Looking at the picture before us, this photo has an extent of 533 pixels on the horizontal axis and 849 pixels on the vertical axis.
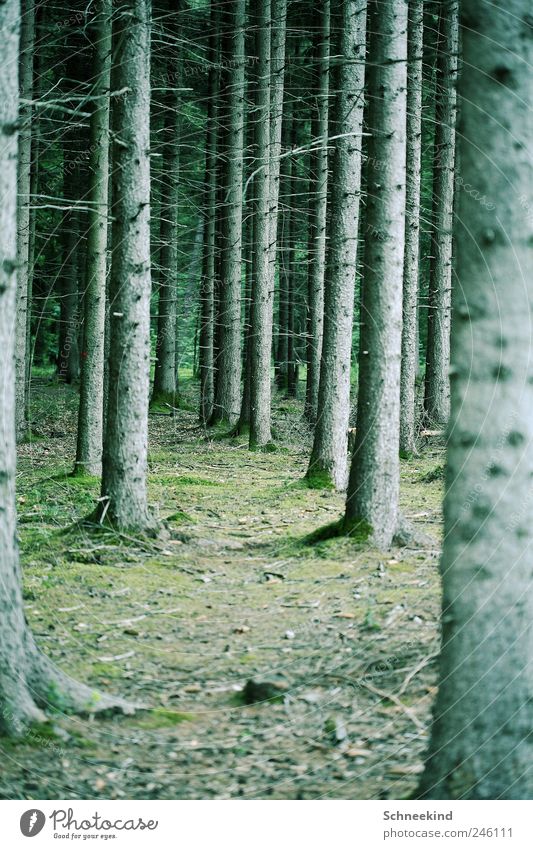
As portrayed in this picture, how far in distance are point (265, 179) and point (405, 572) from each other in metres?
10.5

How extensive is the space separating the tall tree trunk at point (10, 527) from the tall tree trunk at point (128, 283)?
4118 mm

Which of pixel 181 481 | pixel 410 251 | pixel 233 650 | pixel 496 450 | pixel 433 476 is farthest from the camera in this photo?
pixel 410 251

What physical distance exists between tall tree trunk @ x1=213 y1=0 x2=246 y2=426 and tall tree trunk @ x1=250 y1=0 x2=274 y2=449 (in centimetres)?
56

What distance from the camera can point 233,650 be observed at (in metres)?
6.36

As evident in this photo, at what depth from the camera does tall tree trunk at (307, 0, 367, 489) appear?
37.2ft

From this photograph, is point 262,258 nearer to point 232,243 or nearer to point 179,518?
point 232,243

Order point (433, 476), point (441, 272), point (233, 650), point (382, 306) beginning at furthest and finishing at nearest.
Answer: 1. point (441, 272)
2. point (433, 476)
3. point (382, 306)
4. point (233, 650)

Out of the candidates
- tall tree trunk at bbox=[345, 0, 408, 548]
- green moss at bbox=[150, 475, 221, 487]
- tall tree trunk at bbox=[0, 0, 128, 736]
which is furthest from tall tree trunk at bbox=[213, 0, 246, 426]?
tall tree trunk at bbox=[0, 0, 128, 736]

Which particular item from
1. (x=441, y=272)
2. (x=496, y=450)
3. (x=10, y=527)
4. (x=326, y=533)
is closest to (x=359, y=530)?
(x=326, y=533)

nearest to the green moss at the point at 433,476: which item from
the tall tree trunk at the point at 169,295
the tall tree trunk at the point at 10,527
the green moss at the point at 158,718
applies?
the green moss at the point at 158,718

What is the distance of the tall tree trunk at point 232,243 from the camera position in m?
17.5

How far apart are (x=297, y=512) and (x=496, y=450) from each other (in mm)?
7604

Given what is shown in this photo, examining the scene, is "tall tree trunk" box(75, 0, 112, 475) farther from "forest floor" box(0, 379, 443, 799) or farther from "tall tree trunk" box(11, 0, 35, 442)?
"tall tree trunk" box(11, 0, 35, 442)

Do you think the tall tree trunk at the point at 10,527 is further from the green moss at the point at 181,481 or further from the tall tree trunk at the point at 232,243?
the tall tree trunk at the point at 232,243
